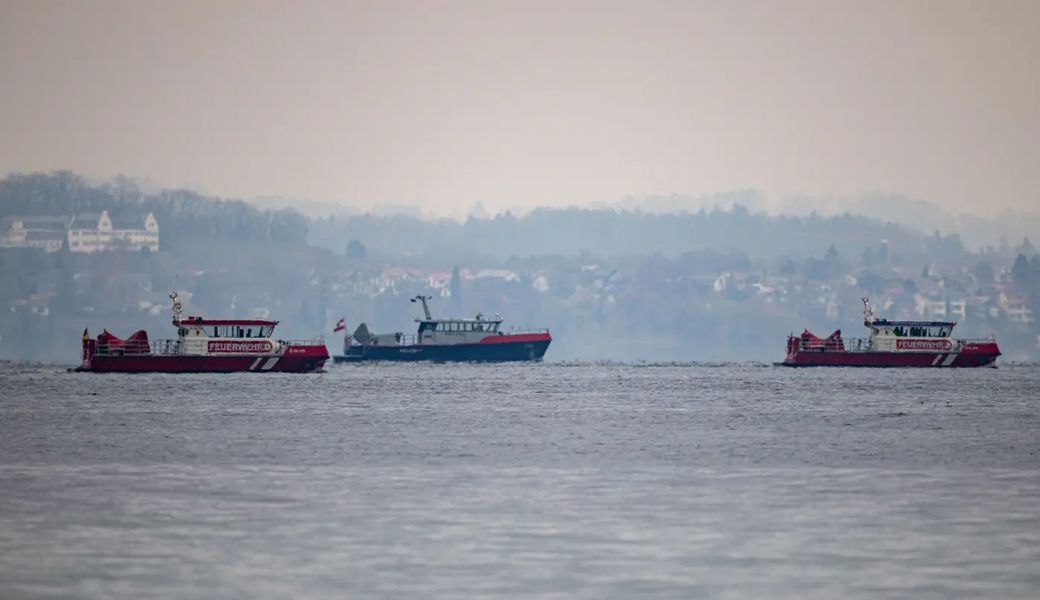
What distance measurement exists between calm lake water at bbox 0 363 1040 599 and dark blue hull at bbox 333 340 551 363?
97679mm

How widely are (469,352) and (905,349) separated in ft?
174

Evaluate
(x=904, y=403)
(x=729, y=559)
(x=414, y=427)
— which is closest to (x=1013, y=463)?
(x=729, y=559)

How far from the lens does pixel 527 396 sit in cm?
11169

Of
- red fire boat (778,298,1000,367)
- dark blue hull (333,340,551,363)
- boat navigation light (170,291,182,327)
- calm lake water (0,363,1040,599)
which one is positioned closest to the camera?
calm lake water (0,363,1040,599)

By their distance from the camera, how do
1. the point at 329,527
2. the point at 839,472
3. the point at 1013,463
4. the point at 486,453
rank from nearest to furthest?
the point at 329,527
the point at 839,472
the point at 1013,463
the point at 486,453

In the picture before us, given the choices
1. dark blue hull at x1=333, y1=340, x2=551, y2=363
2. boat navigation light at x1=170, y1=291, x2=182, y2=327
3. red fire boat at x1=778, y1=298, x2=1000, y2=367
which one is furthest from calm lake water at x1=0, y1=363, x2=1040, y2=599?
dark blue hull at x1=333, y1=340, x2=551, y2=363

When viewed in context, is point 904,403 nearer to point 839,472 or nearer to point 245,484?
point 839,472

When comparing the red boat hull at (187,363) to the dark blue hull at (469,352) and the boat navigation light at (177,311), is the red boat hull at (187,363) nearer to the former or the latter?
the boat navigation light at (177,311)

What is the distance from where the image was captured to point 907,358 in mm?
168750

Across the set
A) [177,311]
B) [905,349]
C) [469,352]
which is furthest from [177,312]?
[905,349]

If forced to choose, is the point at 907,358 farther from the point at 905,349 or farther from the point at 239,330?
the point at 239,330

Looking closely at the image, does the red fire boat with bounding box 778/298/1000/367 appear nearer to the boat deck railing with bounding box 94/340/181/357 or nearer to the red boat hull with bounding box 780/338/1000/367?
the red boat hull with bounding box 780/338/1000/367

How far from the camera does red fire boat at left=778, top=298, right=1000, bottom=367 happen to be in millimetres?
167500

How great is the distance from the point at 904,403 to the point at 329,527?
226 feet
